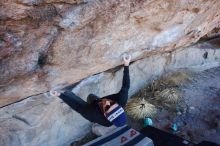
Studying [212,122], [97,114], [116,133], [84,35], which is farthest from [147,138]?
[84,35]

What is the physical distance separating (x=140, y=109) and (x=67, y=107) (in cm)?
129

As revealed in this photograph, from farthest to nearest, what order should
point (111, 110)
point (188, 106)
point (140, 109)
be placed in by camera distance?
point (188, 106), point (140, 109), point (111, 110)

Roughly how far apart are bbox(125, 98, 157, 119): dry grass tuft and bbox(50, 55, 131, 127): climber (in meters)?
1.68

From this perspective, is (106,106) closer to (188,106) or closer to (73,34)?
(73,34)

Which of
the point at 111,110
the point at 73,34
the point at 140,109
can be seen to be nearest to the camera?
the point at 73,34

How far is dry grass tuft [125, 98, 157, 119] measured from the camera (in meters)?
5.11

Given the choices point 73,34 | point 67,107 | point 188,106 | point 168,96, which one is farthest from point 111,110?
point 188,106

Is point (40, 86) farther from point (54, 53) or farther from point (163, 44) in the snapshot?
point (163, 44)

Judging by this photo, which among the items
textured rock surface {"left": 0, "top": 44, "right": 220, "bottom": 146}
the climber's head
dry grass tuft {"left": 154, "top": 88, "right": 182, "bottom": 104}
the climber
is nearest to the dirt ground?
dry grass tuft {"left": 154, "top": 88, "right": 182, "bottom": 104}

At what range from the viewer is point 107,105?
3328 mm

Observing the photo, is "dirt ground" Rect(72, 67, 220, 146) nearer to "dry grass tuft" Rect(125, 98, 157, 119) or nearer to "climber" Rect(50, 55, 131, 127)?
"dry grass tuft" Rect(125, 98, 157, 119)

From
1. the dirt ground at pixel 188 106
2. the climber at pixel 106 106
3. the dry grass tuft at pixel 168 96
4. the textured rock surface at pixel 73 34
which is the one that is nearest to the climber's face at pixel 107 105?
the climber at pixel 106 106

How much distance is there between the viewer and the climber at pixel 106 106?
3320 mm

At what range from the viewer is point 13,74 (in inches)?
102
